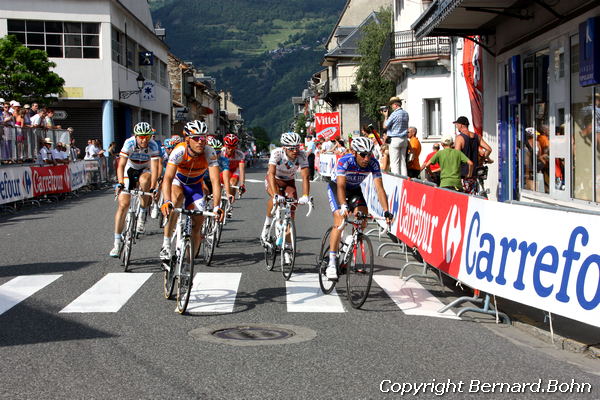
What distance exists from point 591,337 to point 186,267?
4042 millimetres

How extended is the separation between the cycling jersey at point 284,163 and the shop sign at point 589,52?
16.2ft

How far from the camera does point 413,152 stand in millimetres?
19031

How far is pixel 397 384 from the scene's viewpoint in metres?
5.87

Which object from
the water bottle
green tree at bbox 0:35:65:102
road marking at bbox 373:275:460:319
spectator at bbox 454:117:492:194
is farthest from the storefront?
green tree at bbox 0:35:65:102

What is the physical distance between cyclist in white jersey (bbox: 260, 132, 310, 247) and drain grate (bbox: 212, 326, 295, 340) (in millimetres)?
3376

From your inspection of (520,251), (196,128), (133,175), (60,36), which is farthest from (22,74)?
(520,251)

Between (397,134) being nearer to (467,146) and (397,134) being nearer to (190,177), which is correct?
(467,146)

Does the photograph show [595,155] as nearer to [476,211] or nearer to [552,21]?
[552,21]

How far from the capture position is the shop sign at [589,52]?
512 inches

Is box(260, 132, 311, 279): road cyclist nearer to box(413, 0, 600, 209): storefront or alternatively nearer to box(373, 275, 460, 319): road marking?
box(373, 275, 460, 319): road marking

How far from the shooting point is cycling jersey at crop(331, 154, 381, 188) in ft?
31.4

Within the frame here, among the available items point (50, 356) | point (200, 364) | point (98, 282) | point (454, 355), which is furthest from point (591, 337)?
point (98, 282)

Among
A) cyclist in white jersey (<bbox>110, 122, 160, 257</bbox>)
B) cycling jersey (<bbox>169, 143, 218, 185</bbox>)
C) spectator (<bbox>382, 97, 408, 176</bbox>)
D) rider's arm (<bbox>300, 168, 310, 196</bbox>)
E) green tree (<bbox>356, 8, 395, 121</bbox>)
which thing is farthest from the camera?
green tree (<bbox>356, 8, 395, 121</bbox>)

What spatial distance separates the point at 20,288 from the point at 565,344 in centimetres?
631
